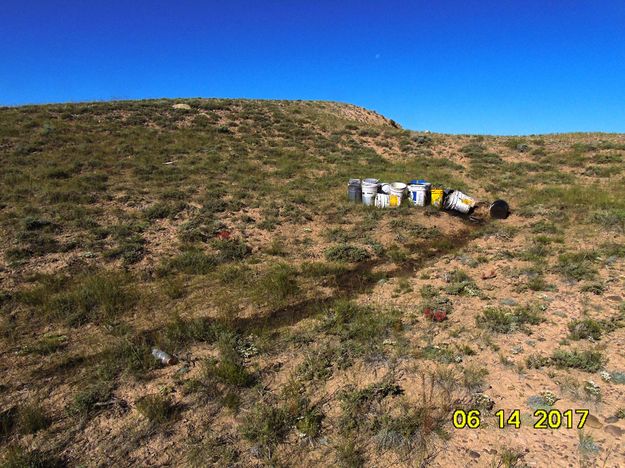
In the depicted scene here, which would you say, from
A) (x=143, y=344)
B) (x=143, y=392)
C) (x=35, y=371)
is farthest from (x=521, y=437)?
(x=35, y=371)

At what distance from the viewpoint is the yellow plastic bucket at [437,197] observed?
496 inches

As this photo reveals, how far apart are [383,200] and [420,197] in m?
1.36

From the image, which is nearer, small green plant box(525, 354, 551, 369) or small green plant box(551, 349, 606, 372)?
small green plant box(551, 349, 606, 372)

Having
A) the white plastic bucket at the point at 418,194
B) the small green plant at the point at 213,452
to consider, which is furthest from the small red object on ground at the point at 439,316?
the white plastic bucket at the point at 418,194

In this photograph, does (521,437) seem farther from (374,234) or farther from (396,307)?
(374,234)

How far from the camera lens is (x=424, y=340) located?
5746 millimetres

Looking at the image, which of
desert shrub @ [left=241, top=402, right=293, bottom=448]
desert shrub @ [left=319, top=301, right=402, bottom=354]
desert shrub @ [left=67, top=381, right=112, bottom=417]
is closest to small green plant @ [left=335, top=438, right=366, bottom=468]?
desert shrub @ [left=241, top=402, right=293, bottom=448]

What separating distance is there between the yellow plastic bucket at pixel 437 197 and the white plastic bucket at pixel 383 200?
1650 millimetres

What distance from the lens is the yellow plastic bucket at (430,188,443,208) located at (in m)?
12.6

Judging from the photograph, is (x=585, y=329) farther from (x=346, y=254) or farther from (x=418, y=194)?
(x=418, y=194)

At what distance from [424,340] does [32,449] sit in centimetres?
550

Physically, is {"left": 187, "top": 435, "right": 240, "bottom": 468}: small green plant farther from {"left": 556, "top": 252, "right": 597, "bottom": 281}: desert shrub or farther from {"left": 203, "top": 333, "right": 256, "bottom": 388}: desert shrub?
{"left": 556, "top": 252, "right": 597, "bottom": 281}: desert shrub

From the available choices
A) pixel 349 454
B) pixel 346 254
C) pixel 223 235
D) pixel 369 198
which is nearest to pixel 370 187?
pixel 369 198

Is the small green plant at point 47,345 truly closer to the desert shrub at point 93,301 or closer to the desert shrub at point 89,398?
the desert shrub at point 93,301
